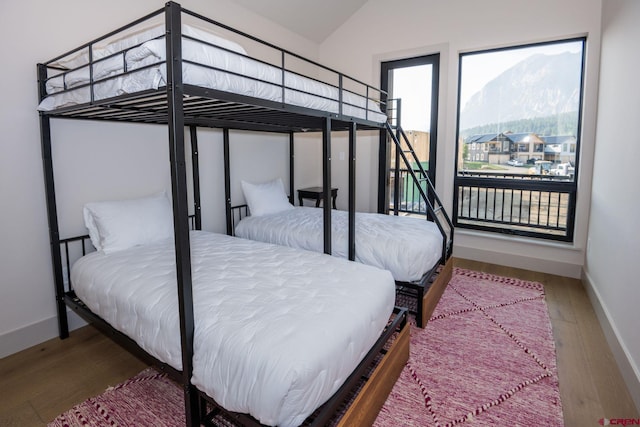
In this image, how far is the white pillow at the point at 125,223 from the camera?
223 cm

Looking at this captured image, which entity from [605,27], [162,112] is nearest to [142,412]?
[162,112]

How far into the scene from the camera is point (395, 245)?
2.47 m

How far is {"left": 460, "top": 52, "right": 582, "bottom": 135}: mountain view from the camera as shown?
3.35m

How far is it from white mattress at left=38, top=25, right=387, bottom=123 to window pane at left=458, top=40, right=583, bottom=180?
7.64ft

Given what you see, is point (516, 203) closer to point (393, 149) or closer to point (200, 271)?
point (393, 149)

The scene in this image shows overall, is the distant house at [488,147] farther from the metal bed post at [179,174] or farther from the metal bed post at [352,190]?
the metal bed post at [179,174]

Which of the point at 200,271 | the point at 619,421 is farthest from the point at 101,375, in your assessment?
the point at 619,421

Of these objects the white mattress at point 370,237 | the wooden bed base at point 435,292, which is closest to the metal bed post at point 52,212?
the white mattress at point 370,237

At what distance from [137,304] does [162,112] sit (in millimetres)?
1159

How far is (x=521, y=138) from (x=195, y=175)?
325 centimetres

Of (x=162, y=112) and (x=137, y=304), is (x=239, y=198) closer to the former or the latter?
(x=162, y=112)

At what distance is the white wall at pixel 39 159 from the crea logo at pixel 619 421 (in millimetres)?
3039

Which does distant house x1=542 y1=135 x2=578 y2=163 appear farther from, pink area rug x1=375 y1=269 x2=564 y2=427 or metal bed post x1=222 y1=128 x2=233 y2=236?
metal bed post x1=222 y1=128 x2=233 y2=236

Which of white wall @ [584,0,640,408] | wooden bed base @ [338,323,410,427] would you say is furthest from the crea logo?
wooden bed base @ [338,323,410,427]
